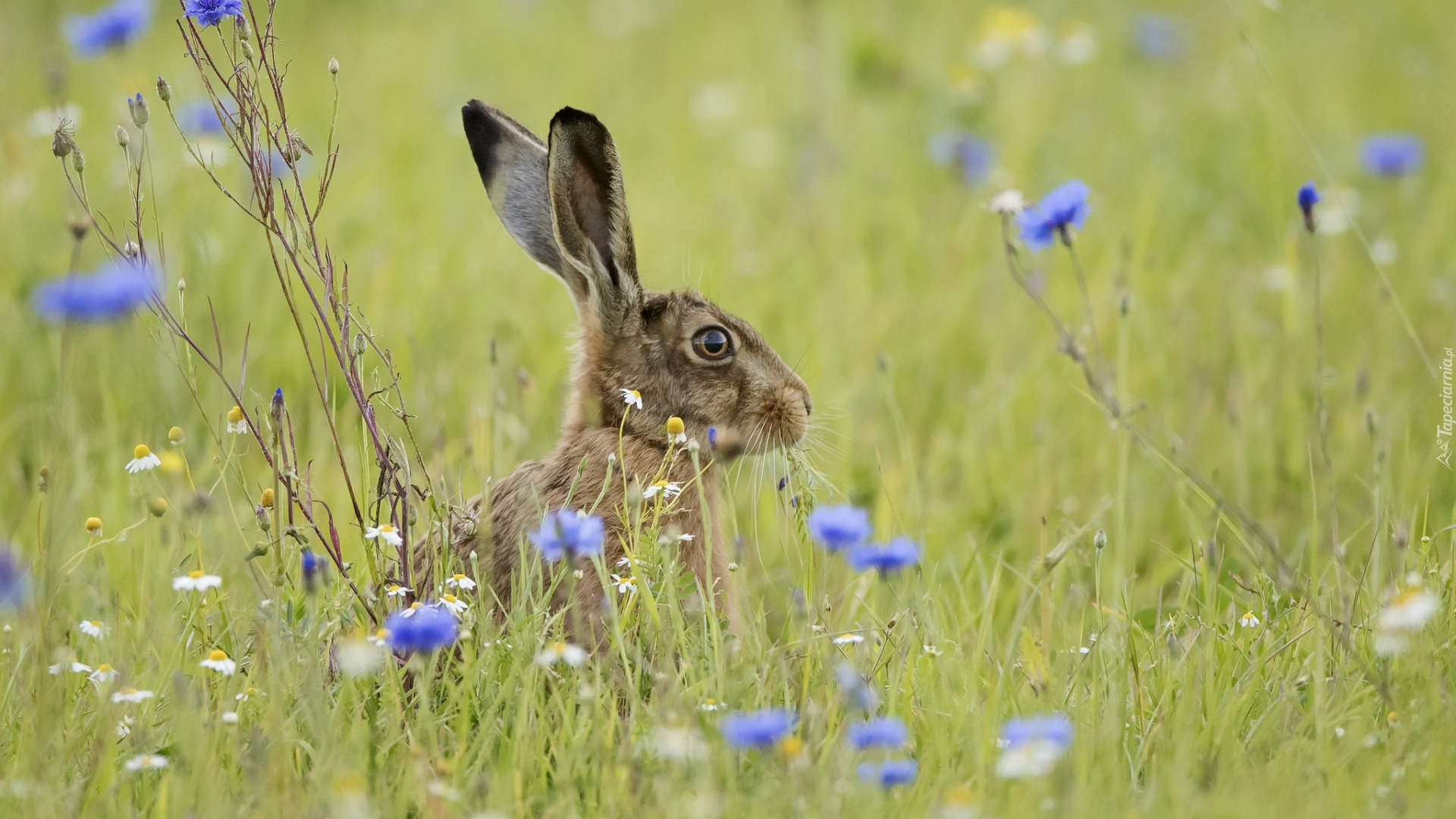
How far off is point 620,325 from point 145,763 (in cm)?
209

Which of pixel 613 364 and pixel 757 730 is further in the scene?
pixel 613 364

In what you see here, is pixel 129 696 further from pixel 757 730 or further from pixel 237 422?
pixel 757 730

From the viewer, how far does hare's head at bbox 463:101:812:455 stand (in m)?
4.18

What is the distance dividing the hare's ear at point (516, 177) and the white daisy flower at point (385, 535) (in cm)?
117

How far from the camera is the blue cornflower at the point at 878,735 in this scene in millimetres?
2498

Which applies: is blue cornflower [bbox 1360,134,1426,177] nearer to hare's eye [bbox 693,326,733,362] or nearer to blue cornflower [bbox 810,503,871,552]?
hare's eye [bbox 693,326,733,362]

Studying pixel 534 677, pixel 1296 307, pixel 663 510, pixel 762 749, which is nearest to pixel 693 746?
pixel 762 749

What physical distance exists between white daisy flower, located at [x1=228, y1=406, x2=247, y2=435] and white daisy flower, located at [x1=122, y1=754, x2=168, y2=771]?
0.83 meters

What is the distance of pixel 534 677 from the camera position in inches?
118

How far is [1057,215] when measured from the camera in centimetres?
355

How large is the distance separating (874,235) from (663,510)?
161 inches

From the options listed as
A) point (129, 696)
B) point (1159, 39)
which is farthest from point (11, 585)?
point (1159, 39)

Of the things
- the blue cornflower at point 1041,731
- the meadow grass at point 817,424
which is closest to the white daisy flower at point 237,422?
the meadow grass at point 817,424

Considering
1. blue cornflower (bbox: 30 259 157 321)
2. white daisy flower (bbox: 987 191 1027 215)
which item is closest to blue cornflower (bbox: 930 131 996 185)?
white daisy flower (bbox: 987 191 1027 215)
